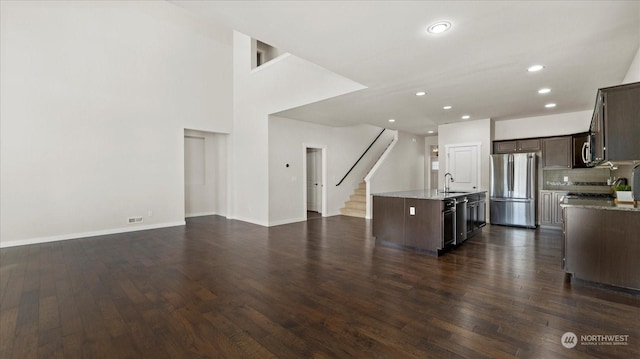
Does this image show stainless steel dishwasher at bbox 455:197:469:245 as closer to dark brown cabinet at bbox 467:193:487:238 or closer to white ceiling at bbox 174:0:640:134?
dark brown cabinet at bbox 467:193:487:238

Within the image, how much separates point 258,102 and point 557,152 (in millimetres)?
7094

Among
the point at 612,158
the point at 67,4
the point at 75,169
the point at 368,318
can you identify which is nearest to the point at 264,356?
the point at 368,318

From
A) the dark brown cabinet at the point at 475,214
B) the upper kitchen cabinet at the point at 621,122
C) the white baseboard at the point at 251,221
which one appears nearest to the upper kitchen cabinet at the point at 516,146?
the dark brown cabinet at the point at 475,214

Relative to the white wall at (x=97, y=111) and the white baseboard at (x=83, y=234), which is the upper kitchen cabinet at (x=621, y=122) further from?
the white baseboard at (x=83, y=234)

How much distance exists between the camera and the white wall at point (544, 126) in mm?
6375

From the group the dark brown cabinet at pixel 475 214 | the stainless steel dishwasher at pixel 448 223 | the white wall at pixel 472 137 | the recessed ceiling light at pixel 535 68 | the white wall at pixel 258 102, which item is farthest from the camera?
the white wall at pixel 472 137

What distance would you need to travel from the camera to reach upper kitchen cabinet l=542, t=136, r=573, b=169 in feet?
20.8

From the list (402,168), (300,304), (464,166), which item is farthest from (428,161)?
(300,304)

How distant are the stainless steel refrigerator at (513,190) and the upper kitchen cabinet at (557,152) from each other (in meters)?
0.37

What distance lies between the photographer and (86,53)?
5828mm

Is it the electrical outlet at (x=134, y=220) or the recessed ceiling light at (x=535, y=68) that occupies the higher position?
the recessed ceiling light at (x=535, y=68)

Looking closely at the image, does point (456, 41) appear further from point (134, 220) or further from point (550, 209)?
point (134, 220)

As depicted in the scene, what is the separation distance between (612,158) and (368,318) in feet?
9.53

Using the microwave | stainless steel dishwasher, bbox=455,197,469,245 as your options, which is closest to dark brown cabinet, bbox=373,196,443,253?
stainless steel dishwasher, bbox=455,197,469,245
